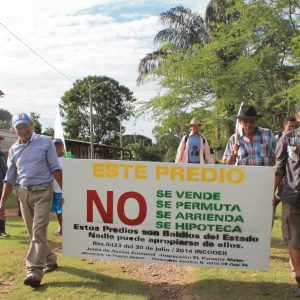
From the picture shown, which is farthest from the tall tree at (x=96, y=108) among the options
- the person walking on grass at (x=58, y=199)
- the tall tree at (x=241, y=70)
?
the person walking on grass at (x=58, y=199)

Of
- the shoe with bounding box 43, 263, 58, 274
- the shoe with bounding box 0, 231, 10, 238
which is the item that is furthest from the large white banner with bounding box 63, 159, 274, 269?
the shoe with bounding box 0, 231, 10, 238

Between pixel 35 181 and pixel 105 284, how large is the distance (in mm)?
1363

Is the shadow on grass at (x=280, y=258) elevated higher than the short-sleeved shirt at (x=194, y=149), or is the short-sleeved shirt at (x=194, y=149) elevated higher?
the short-sleeved shirt at (x=194, y=149)

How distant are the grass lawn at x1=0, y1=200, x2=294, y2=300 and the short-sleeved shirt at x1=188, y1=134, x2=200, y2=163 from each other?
2.17 meters

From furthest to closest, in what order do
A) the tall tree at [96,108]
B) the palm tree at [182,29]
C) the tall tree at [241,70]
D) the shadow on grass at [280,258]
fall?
the tall tree at [96,108] → the palm tree at [182,29] → the tall tree at [241,70] → the shadow on grass at [280,258]

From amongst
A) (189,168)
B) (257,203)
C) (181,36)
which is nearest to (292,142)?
(257,203)

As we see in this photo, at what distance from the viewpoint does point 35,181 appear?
17.1ft

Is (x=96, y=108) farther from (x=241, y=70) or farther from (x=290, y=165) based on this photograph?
(x=290, y=165)

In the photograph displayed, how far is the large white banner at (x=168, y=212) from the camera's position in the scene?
16.3 ft

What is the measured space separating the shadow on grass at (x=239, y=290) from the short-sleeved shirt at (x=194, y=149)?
287 centimetres

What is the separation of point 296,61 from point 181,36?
46.1 ft

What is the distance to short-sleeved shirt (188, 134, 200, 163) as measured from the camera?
785cm

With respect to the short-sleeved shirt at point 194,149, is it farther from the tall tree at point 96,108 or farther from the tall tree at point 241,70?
the tall tree at point 96,108

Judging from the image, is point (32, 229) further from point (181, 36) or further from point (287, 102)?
point (181, 36)
